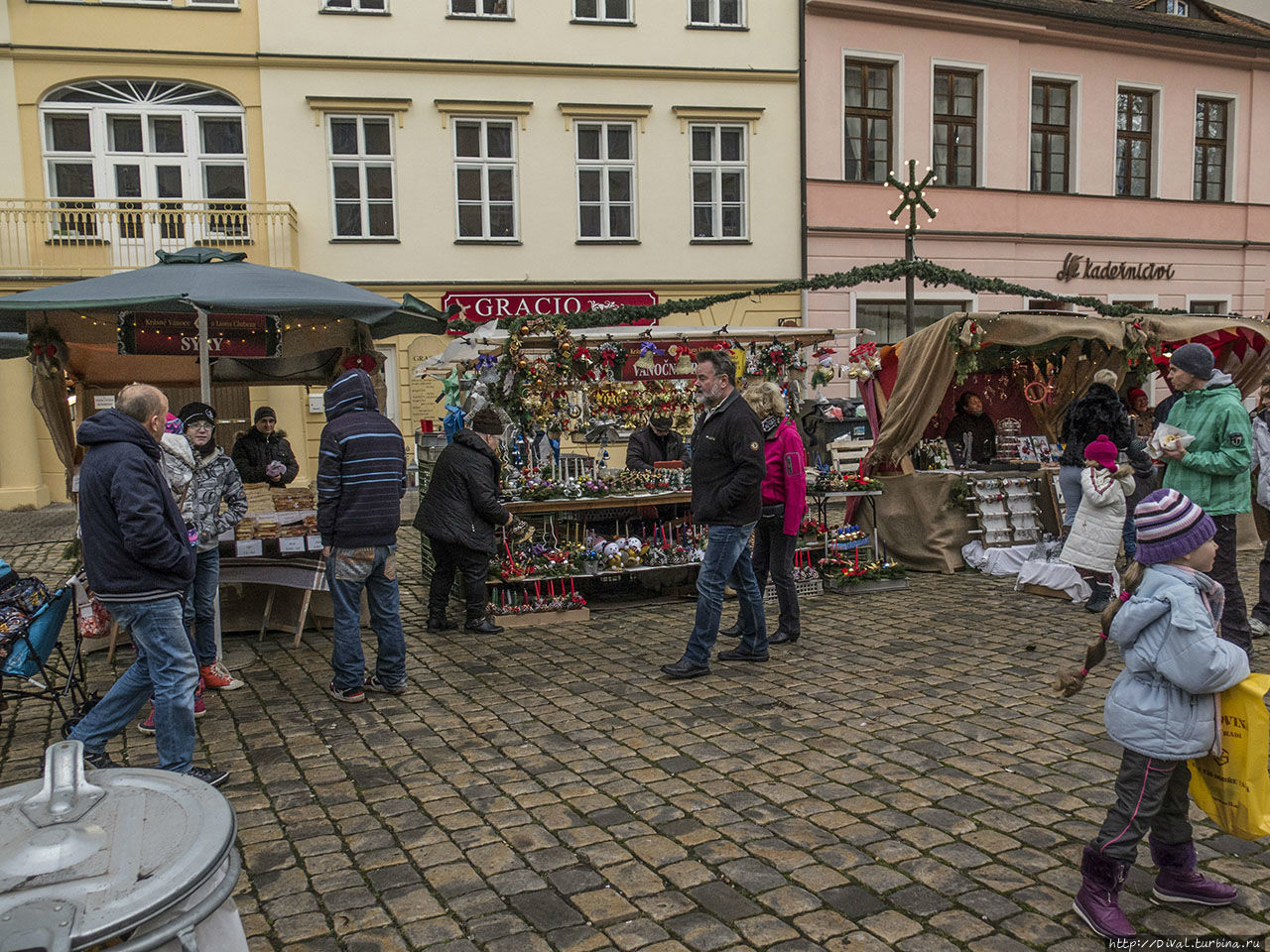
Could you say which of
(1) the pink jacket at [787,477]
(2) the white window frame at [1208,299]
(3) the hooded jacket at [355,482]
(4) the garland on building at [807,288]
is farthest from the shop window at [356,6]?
(2) the white window frame at [1208,299]

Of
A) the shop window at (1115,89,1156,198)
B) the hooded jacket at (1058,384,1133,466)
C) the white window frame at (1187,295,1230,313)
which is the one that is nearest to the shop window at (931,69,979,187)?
the shop window at (1115,89,1156,198)

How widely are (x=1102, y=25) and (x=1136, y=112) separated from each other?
2.11m

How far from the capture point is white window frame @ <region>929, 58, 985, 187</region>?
18.0 metres

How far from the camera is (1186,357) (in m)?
5.27

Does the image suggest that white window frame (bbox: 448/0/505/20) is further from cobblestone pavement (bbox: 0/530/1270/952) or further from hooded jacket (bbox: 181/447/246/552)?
cobblestone pavement (bbox: 0/530/1270/952)

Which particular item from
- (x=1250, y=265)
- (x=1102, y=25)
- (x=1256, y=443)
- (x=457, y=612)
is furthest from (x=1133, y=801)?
(x=1250, y=265)

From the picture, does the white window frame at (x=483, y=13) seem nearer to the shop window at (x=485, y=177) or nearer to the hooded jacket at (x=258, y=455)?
the shop window at (x=485, y=177)

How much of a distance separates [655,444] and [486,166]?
368 inches

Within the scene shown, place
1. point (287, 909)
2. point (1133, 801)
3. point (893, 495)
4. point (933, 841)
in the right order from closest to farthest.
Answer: point (1133, 801)
point (287, 909)
point (933, 841)
point (893, 495)

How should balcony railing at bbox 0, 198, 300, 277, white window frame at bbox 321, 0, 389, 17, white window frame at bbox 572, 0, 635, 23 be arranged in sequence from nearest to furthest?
balcony railing at bbox 0, 198, 300, 277, white window frame at bbox 321, 0, 389, 17, white window frame at bbox 572, 0, 635, 23

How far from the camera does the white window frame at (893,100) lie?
17609 millimetres

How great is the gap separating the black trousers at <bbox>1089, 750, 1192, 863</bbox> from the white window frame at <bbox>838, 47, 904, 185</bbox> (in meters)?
16.3

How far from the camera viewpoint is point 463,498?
7.07 meters

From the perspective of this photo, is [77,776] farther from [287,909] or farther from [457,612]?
[457,612]
